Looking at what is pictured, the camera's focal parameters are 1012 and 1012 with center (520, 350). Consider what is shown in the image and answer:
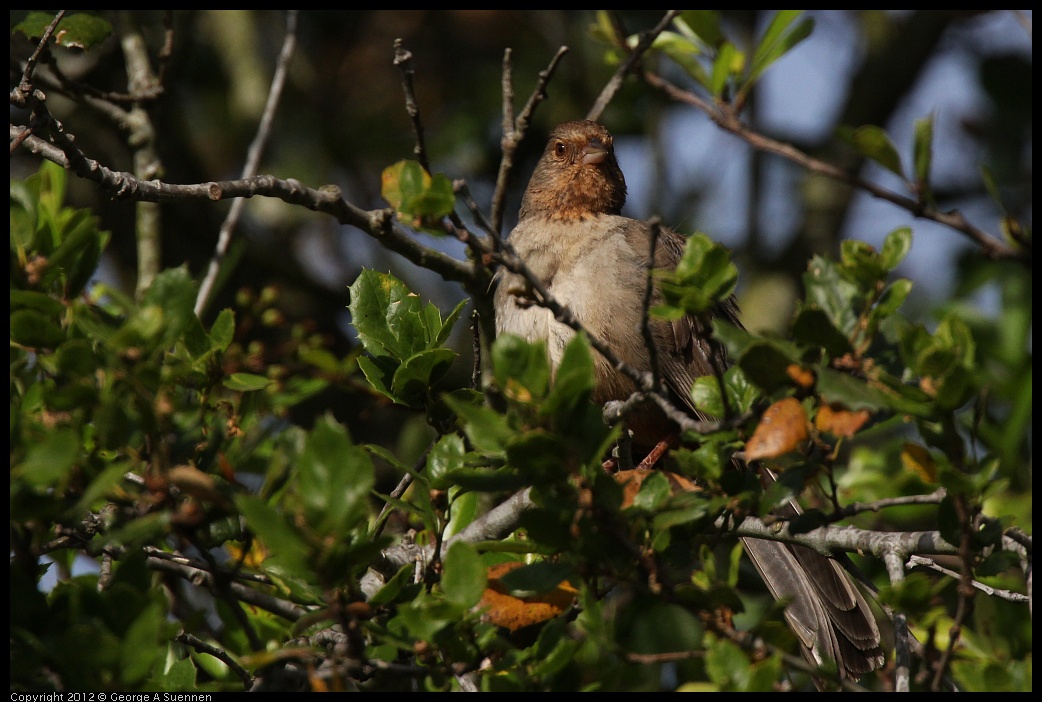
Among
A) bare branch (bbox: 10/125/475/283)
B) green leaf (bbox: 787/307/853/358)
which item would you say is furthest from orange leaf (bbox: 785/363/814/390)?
bare branch (bbox: 10/125/475/283)

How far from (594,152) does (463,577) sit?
12.3 ft

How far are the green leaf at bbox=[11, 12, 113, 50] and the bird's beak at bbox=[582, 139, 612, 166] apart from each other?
259 cm

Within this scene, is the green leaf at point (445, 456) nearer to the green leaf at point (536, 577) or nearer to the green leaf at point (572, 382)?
the green leaf at point (536, 577)

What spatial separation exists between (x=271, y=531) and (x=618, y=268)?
3.20 m

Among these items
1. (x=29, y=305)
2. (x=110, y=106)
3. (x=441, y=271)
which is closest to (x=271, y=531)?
(x=29, y=305)

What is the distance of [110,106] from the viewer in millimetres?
5371

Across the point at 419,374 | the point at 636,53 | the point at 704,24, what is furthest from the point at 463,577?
the point at 636,53

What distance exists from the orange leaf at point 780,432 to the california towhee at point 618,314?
4.45 feet

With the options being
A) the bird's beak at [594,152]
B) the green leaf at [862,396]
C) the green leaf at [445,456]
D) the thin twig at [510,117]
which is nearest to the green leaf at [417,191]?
the green leaf at [445,456]

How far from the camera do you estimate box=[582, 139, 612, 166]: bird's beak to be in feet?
18.9

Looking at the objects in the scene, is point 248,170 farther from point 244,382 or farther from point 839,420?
point 839,420

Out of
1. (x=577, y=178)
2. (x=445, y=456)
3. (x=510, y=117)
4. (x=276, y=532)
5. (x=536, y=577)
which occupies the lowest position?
(x=536, y=577)

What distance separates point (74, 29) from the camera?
432 centimetres

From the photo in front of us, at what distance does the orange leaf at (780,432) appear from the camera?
248 centimetres
